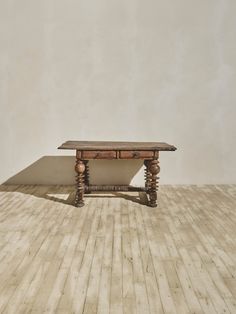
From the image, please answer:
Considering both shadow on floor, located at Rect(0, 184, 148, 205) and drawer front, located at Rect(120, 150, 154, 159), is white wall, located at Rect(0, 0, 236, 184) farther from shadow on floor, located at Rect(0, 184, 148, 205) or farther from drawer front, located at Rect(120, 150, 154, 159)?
drawer front, located at Rect(120, 150, 154, 159)

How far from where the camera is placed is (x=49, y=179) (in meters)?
4.70

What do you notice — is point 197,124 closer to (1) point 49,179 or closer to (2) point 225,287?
(1) point 49,179

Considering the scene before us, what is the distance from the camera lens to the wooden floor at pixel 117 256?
190 cm

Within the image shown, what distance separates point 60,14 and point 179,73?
1.82 metres

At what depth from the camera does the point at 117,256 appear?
2465 millimetres

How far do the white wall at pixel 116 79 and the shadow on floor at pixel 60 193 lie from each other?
0.51ft

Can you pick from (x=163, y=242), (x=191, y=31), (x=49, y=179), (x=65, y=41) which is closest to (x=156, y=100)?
(x=191, y=31)

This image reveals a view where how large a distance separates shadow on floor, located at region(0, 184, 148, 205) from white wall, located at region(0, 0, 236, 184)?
0.16 m

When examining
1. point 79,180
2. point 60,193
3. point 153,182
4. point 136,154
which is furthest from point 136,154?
point 60,193

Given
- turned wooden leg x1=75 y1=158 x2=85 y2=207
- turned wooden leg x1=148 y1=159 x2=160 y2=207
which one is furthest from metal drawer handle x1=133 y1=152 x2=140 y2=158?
turned wooden leg x1=75 y1=158 x2=85 y2=207

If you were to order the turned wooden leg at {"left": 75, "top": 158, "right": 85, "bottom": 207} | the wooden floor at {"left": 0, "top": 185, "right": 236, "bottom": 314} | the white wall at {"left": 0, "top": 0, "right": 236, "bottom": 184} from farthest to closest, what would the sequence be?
the white wall at {"left": 0, "top": 0, "right": 236, "bottom": 184} → the turned wooden leg at {"left": 75, "top": 158, "right": 85, "bottom": 207} → the wooden floor at {"left": 0, "top": 185, "right": 236, "bottom": 314}

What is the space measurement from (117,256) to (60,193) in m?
2.01

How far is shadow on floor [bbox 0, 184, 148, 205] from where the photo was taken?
13.2 feet

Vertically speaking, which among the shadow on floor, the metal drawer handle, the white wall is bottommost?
the shadow on floor
